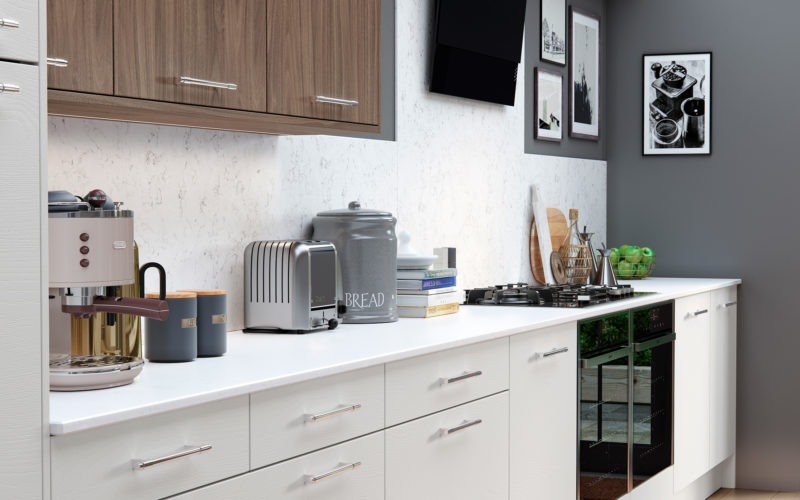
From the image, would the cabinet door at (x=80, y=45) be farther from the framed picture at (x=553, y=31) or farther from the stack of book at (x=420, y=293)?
the framed picture at (x=553, y=31)

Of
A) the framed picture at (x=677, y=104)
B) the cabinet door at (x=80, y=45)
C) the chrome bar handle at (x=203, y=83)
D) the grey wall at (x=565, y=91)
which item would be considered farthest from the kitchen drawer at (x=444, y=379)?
the framed picture at (x=677, y=104)

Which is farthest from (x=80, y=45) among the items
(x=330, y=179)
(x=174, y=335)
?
(x=330, y=179)

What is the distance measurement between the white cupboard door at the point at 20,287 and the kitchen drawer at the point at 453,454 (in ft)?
3.15

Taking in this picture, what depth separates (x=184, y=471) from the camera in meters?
1.68

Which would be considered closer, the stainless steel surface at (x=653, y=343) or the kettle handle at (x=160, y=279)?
the kettle handle at (x=160, y=279)

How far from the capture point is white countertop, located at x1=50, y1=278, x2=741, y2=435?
1602mm

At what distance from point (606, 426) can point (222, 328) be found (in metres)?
1.70

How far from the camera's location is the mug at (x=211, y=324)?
2.22m

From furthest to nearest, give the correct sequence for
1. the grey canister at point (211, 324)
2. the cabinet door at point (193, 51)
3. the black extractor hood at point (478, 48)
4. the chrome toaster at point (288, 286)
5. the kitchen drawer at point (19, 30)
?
the black extractor hood at point (478, 48)
the chrome toaster at point (288, 286)
the grey canister at point (211, 324)
the cabinet door at point (193, 51)
the kitchen drawer at point (19, 30)

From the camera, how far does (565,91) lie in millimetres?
4656

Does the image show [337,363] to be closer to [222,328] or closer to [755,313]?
[222,328]

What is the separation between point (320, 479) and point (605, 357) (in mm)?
1648

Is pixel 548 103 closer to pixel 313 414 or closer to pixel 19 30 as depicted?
pixel 313 414

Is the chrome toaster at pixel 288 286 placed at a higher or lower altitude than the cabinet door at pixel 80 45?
lower
